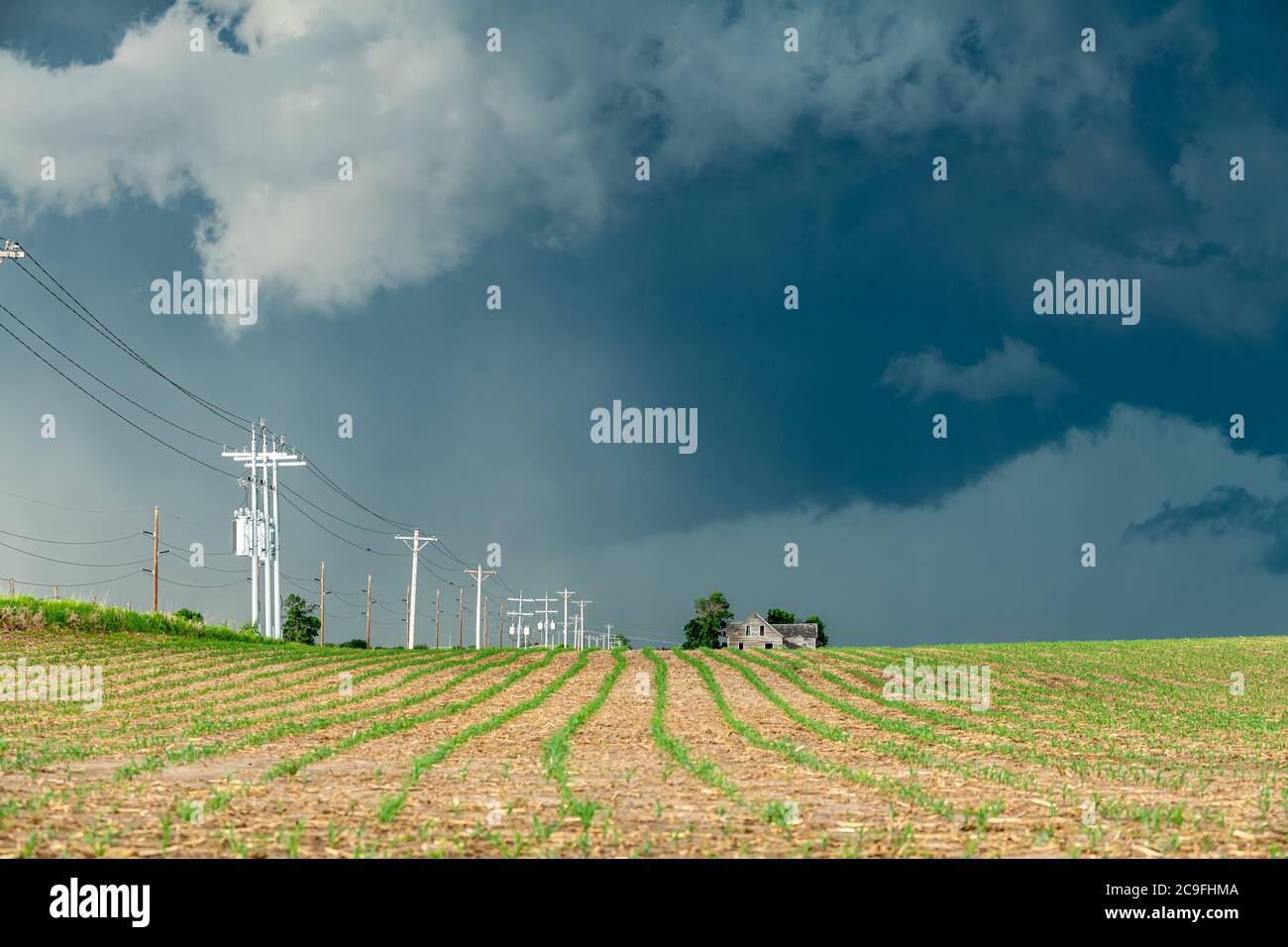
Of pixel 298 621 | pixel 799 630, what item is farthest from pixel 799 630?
pixel 298 621

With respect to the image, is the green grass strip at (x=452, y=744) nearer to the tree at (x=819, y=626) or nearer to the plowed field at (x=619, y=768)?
the plowed field at (x=619, y=768)

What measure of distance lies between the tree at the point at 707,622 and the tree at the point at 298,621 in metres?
53.2

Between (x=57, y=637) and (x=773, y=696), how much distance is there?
32657 mm

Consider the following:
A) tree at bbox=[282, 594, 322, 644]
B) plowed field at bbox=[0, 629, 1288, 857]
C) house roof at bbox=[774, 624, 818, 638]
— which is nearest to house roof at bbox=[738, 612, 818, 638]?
house roof at bbox=[774, 624, 818, 638]

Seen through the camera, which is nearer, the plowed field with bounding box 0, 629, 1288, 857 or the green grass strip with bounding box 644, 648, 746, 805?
the plowed field with bounding box 0, 629, 1288, 857

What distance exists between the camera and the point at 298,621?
471 ft

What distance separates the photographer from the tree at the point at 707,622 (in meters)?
154

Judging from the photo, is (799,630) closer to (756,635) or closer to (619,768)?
(756,635)

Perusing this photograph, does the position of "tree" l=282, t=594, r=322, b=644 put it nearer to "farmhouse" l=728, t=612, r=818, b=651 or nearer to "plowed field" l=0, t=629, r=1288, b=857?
"farmhouse" l=728, t=612, r=818, b=651

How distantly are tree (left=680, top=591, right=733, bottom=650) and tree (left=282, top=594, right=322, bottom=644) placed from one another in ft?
174

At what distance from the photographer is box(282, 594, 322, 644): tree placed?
142125 millimetres
